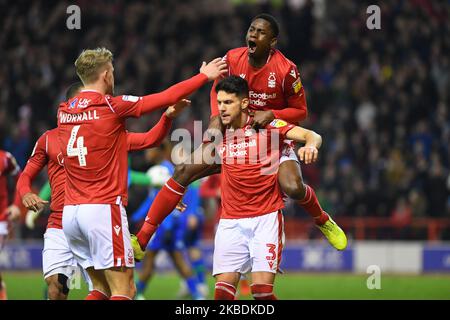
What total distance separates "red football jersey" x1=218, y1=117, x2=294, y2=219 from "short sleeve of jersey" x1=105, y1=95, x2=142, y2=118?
1159 mm

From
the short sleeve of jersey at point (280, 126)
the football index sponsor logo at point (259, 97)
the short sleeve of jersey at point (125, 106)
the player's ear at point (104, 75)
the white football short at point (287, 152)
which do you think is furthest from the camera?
the football index sponsor logo at point (259, 97)

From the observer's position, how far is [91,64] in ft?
26.0

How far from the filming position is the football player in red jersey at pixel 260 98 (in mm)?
8977

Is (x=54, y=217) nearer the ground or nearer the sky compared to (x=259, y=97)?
nearer the ground

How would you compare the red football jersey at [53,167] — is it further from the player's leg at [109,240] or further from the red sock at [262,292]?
the red sock at [262,292]

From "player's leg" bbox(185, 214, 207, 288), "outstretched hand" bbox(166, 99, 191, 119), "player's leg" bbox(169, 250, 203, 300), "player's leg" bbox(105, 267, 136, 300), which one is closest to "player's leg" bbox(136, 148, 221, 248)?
"outstretched hand" bbox(166, 99, 191, 119)

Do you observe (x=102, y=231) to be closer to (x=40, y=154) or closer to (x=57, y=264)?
(x=57, y=264)

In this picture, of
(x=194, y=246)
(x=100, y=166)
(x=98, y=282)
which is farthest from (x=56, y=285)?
(x=194, y=246)

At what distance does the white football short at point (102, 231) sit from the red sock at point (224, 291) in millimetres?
935

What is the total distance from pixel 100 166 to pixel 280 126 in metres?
1.81

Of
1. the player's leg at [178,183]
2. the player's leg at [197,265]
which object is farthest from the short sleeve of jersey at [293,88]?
the player's leg at [197,265]

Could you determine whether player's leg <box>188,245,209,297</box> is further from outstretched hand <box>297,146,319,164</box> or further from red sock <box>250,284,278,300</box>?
outstretched hand <box>297,146,319,164</box>

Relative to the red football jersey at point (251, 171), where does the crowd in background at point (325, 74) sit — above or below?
above

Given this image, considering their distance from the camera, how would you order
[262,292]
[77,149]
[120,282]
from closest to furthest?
1. [120,282]
2. [77,149]
3. [262,292]
